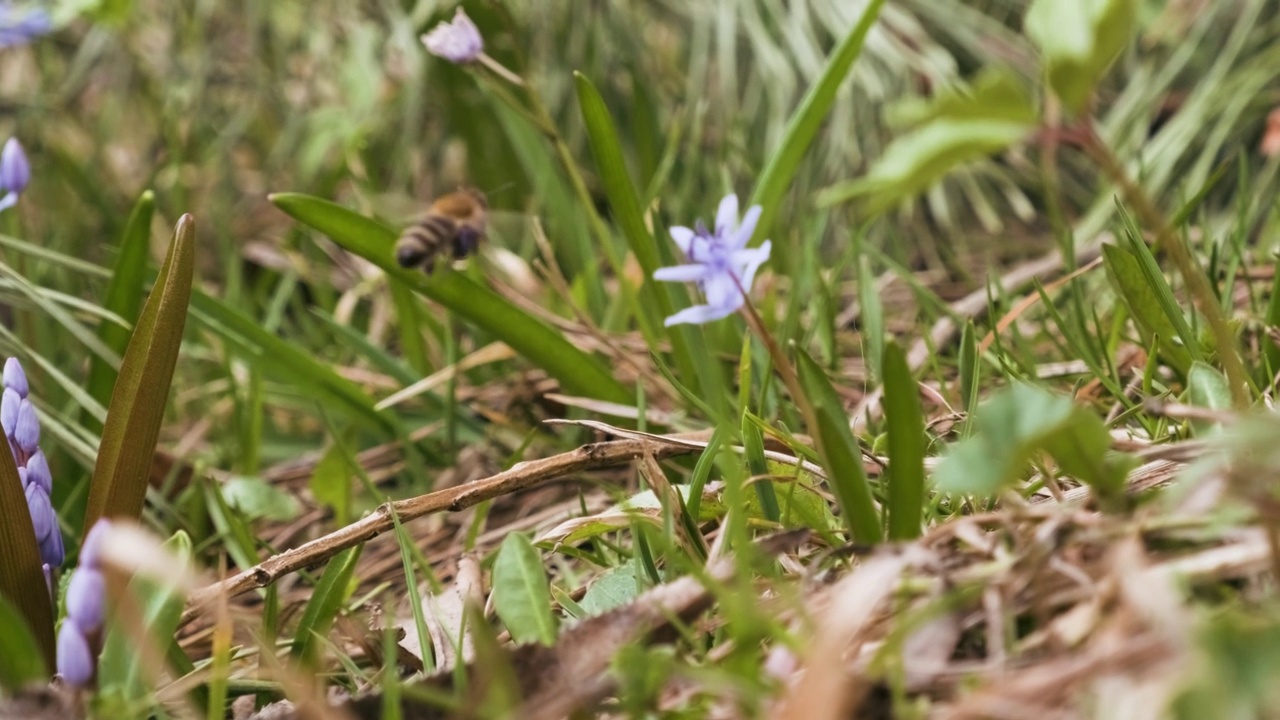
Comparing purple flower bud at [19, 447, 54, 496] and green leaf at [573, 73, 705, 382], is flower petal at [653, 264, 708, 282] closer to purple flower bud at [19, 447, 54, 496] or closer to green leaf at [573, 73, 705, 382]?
green leaf at [573, 73, 705, 382]

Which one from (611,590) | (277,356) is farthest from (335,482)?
(611,590)

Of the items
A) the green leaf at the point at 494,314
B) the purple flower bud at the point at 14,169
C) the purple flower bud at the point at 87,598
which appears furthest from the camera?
the green leaf at the point at 494,314

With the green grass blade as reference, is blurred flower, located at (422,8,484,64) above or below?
above

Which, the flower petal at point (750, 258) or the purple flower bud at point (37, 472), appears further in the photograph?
the purple flower bud at point (37, 472)

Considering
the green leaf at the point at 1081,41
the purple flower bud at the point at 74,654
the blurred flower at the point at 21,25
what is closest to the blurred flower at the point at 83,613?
the purple flower bud at the point at 74,654

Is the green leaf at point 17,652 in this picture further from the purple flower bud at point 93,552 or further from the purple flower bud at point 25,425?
the purple flower bud at point 25,425

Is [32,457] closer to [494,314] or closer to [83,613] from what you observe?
[83,613]

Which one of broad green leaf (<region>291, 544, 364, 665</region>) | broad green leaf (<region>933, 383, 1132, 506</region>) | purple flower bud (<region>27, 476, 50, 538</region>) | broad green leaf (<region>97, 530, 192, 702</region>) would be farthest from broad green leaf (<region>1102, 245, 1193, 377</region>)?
purple flower bud (<region>27, 476, 50, 538</region>)
